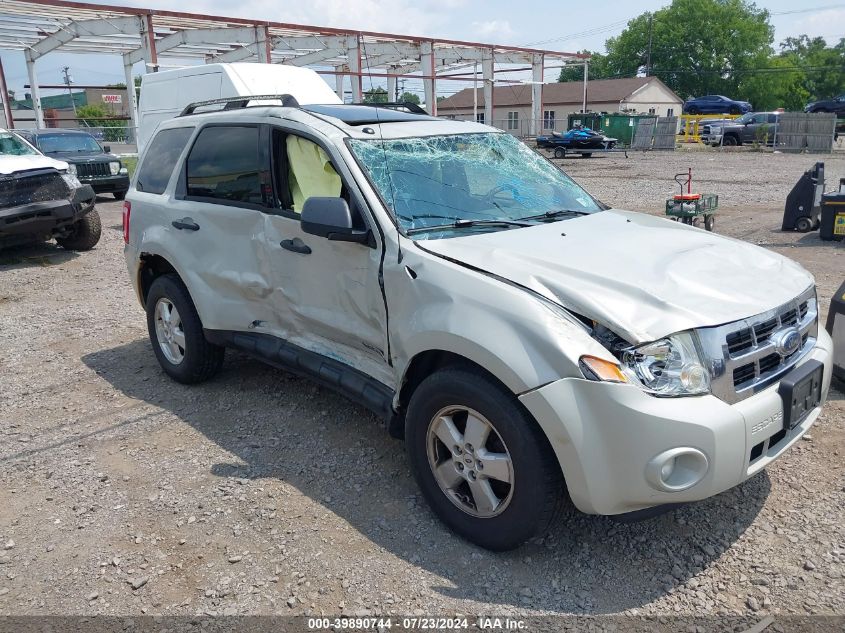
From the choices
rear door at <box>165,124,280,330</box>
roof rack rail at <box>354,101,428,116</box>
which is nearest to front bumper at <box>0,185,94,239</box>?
rear door at <box>165,124,280,330</box>

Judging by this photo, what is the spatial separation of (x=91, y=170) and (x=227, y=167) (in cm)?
1323

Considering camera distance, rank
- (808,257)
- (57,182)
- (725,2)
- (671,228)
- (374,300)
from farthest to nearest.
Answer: (725,2)
(57,182)
(808,257)
(671,228)
(374,300)

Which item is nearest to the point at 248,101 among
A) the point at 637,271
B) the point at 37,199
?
the point at 637,271

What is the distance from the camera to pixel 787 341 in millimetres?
3039

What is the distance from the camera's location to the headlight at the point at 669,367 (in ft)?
8.83

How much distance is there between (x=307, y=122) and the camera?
402 cm

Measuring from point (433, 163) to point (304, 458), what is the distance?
183 cm

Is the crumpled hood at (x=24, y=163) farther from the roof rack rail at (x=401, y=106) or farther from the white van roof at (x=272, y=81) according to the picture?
the roof rack rail at (x=401, y=106)

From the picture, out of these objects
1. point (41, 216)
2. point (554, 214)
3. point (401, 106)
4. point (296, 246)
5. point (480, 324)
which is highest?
point (401, 106)

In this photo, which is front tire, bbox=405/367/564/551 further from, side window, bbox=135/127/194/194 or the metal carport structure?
the metal carport structure

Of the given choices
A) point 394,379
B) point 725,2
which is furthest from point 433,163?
point 725,2

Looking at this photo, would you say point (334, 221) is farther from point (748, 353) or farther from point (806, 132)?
point (806, 132)

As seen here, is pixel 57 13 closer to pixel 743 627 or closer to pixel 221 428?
pixel 221 428

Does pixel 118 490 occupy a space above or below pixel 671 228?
below
